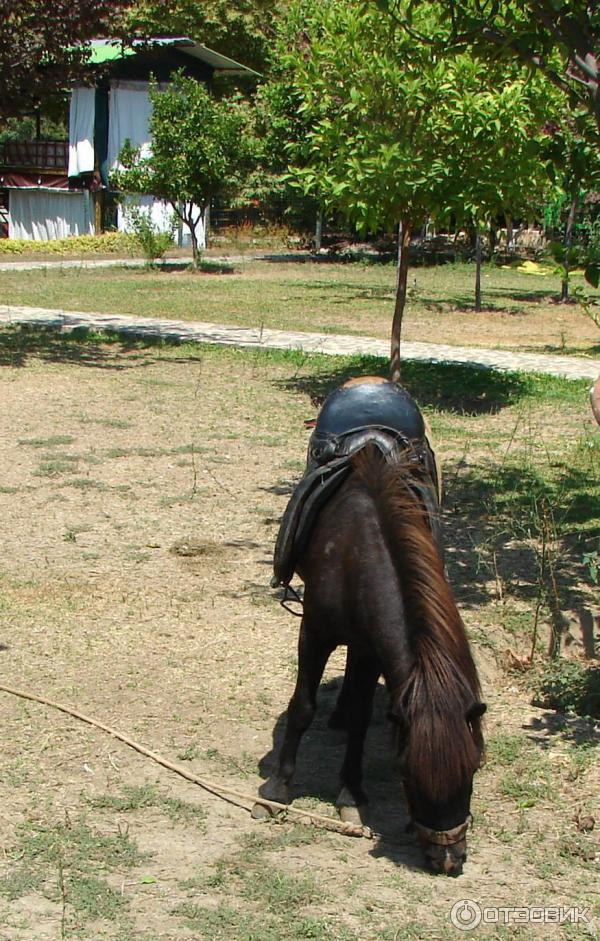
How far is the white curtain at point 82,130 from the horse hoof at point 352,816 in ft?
113

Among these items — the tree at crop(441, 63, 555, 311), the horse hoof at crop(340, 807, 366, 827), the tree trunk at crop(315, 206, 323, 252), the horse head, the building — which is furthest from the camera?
the building

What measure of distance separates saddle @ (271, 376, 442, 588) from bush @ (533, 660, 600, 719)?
1.21m

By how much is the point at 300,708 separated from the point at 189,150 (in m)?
24.2

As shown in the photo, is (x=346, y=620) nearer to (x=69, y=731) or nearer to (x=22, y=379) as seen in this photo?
(x=69, y=731)

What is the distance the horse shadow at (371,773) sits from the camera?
→ 155 inches

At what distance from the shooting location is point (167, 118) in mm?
27125

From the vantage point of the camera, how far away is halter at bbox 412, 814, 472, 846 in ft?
11.2

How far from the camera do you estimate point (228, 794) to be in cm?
424

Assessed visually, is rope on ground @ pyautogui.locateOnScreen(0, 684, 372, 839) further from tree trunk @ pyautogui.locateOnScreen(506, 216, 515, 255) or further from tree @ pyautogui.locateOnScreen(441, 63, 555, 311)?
tree trunk @ pyautogui.locateOnScreen(506, 216, 515, 255)

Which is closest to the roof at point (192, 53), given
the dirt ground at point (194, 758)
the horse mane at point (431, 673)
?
the dirt ground at point (194, 758)

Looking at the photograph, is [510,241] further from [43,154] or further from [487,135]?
[487,135]

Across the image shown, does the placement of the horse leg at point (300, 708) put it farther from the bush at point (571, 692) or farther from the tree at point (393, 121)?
the tree at point (393, 121)

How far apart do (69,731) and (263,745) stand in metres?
0.83

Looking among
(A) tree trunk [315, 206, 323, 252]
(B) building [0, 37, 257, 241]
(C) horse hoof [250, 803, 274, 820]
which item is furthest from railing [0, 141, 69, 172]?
(C) horse hoof [250, 803, 274, 820]
